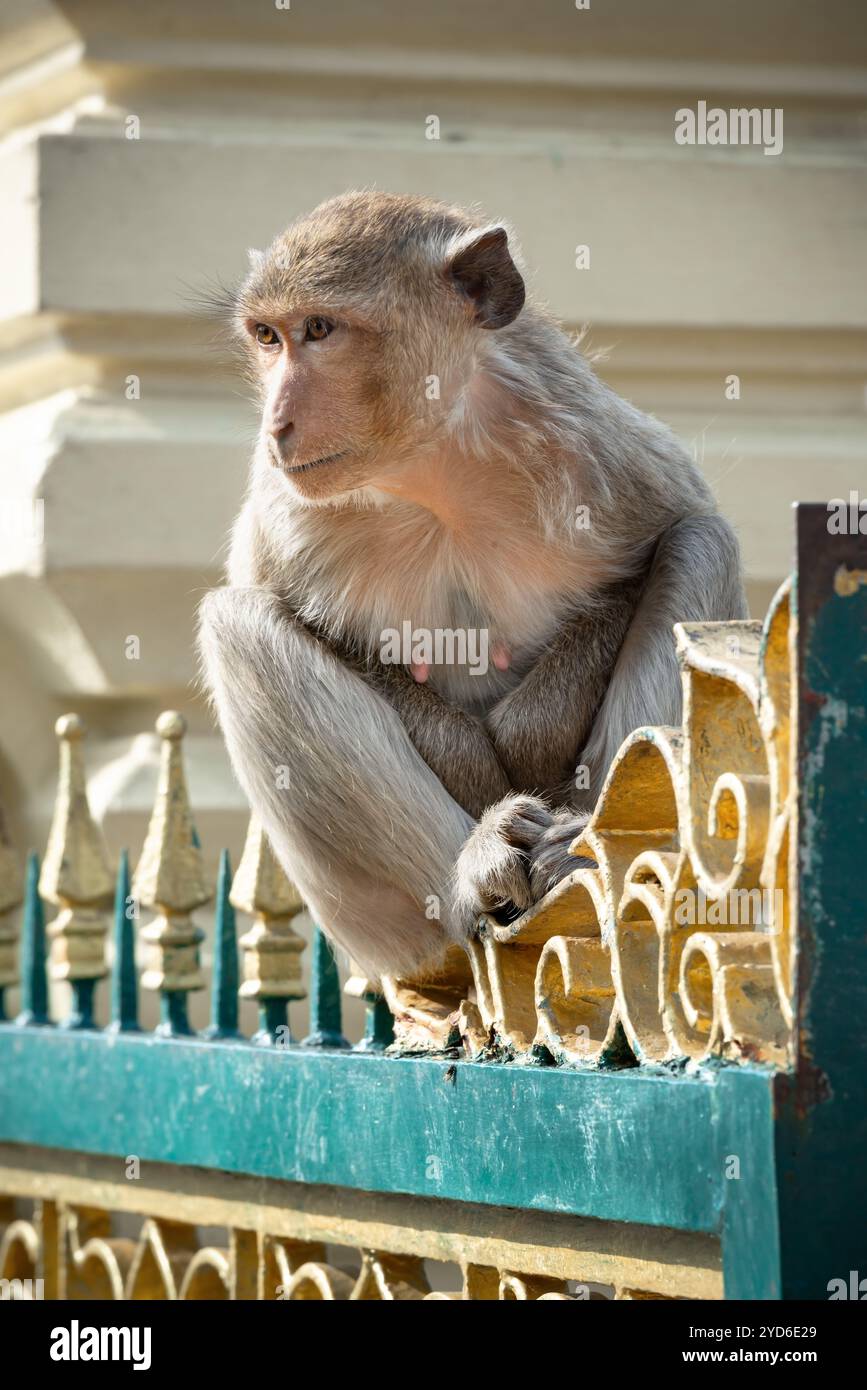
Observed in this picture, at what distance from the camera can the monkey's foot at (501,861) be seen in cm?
251

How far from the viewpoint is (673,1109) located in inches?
76.2

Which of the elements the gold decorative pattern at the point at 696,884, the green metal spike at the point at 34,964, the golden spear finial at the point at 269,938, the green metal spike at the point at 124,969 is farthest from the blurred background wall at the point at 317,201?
the gold decorative pattern at the point at 696,884

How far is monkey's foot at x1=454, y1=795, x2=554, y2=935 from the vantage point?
8.24ft

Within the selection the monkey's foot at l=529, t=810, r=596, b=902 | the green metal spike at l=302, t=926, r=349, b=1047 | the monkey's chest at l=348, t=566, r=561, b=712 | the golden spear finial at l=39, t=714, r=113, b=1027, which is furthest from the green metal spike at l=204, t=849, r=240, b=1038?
the monkey's foot at l=529, t=810, r=596, b=902

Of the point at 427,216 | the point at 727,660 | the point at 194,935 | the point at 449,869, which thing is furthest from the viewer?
the point at 194,935

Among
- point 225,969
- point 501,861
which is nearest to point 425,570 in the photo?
point 501,861

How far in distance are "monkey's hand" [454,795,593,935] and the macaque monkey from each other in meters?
0.11

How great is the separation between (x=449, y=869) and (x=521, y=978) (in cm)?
33

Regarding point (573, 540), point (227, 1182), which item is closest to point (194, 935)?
point (227, 1182)

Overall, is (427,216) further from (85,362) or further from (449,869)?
(85,362)

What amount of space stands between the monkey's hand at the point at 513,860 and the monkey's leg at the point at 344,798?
0.14 meters

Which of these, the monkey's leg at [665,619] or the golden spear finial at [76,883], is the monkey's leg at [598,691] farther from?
the golden spear finial at [76,883]

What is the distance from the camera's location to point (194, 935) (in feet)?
11.9

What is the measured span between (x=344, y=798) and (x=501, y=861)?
35cm
